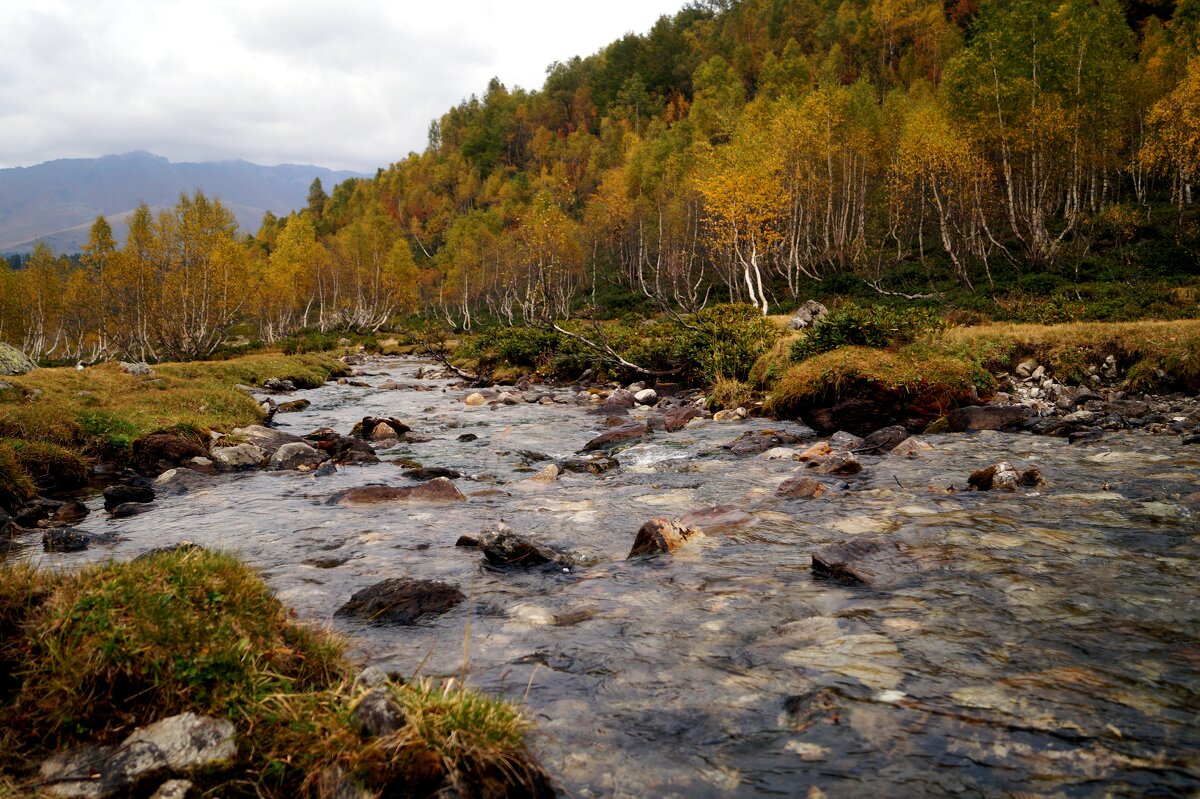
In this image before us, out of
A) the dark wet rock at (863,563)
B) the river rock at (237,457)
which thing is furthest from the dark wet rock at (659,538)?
the river rock at (237,457)

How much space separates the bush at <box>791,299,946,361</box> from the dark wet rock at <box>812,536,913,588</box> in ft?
41.2

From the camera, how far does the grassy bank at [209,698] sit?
10.6 feet

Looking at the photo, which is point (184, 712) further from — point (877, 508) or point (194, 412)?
point (194, 412)

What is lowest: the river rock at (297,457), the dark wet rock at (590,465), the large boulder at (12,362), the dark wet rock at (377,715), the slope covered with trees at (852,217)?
the dark wet rock at (590,465)

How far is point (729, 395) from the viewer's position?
67.2ft

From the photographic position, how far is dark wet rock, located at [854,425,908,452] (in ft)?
44.0

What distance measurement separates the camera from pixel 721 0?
15812 cm

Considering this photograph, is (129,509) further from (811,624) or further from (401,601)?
(811,624)

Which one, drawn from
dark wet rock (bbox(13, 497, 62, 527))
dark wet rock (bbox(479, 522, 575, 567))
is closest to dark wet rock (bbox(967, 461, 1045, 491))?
dark wet rock (bbox(479, 522, 575, 567))

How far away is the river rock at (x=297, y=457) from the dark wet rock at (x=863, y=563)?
11.4 metres

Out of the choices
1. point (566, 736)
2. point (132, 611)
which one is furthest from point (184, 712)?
point (566, 736)

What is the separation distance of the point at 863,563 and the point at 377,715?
5352mm

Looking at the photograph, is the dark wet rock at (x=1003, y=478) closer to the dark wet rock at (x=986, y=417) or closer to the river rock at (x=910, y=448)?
the river rock at (x=910, y=448)

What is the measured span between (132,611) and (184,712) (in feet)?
2.60
